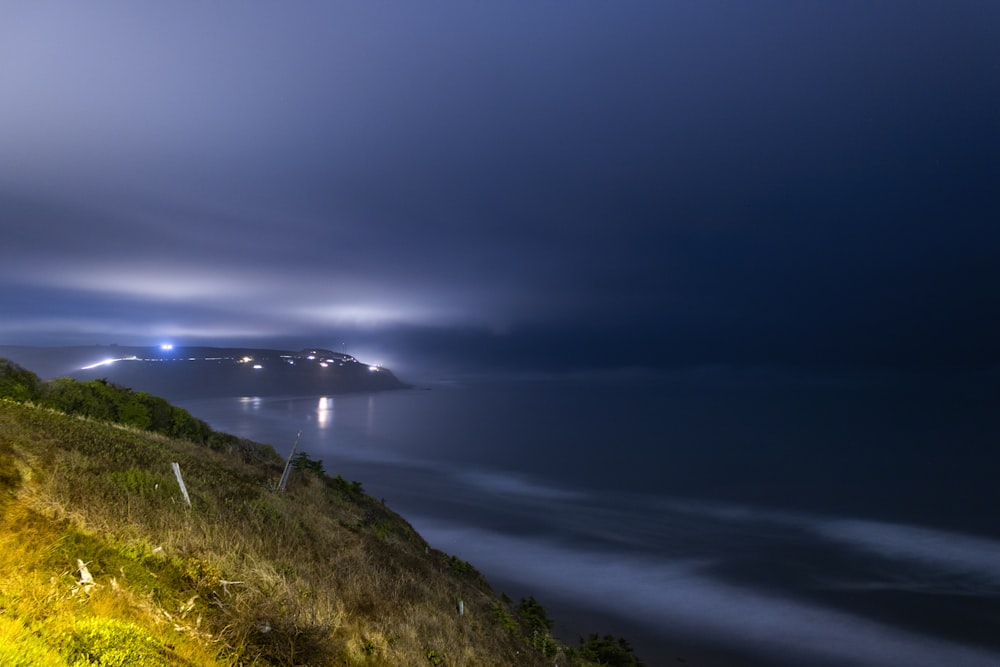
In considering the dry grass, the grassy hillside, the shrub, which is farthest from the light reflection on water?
the shrub

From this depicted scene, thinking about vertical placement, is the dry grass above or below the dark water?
above

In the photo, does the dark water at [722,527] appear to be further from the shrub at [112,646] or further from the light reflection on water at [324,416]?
the shrub at [112,646]

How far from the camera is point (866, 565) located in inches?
1433

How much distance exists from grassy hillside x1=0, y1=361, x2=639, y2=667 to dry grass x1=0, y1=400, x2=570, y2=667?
0.02 meters

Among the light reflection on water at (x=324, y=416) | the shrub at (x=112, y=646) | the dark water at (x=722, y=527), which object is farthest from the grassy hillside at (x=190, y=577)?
the light reflection on water at (x=324, y=416)

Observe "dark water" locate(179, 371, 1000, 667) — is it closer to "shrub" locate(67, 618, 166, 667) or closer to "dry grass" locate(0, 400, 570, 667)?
"dry grass" locate(0, 400, 570, 667)

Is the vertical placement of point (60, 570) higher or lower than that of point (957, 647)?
higher

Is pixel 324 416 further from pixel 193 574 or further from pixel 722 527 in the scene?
pixel 193 574

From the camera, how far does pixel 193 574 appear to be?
21.6 feet

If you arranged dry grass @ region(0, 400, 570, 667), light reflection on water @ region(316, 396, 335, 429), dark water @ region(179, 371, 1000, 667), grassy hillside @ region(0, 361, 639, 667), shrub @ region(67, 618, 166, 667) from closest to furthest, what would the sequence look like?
shrub @ region(67, 618, 166, 667)
grassy hillside @ region(0, 361, 639, 667)
dry grass @ region(0, 400, 570, 667)
dark water @ region(179, 371, 1000, 667)
light reflection on water @ region(316, 396, 335, 429)

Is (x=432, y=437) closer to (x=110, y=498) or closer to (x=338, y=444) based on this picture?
(x=338, y=444)

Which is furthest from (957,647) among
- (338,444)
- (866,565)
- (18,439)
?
(338,444)

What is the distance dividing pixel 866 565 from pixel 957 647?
40.1 ft

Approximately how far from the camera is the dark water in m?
26.5
